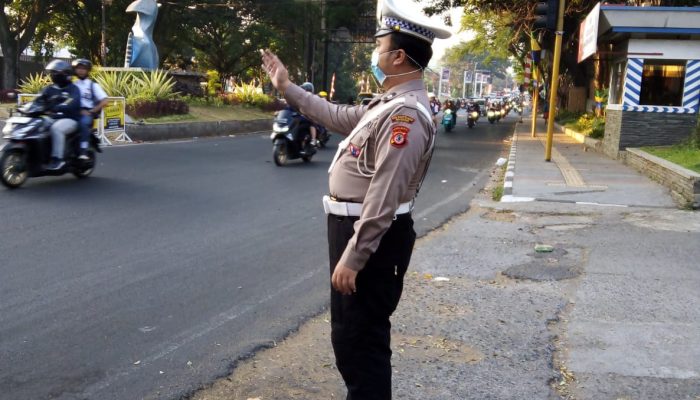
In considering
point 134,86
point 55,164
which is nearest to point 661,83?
point 55,164

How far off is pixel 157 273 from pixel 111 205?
9.93 ft

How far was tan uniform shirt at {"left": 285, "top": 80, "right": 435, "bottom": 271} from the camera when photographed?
2.49 meters

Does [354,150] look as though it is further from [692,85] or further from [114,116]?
[114,116]

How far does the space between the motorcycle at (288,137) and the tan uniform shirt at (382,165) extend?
1069 cm

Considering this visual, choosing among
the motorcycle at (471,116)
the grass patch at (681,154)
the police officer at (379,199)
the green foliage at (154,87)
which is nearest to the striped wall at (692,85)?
the grass patch at (681,154)

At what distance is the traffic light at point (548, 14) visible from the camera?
13750mm

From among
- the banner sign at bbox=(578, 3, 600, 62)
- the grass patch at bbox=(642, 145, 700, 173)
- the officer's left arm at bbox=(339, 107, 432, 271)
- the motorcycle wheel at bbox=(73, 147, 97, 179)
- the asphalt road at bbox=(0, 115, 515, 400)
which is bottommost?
the asphalt road at bbox=(0, 115, 515, 400)

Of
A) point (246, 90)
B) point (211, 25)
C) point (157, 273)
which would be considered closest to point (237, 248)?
point (157, 273)

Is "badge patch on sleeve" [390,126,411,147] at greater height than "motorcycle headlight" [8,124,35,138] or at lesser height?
greater

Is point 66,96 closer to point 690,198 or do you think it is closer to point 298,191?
point 298,191

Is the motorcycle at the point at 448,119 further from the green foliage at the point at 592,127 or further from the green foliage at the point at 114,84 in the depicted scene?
the green foliage at the point at 114,84

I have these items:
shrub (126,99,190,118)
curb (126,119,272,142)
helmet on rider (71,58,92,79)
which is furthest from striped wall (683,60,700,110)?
shrub (126,99,190,118)

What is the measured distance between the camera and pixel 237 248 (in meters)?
6.61

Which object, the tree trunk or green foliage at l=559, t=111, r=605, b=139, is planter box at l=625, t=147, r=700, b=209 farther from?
the tree trunk
